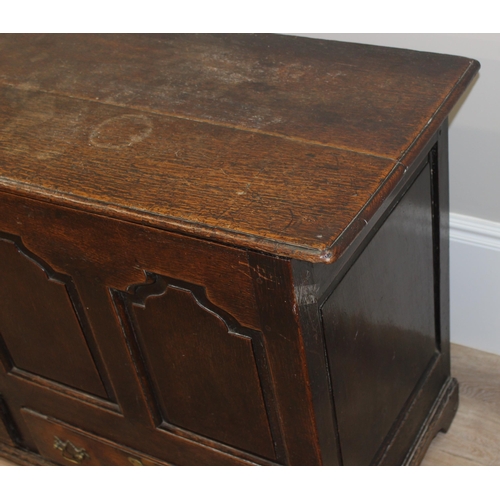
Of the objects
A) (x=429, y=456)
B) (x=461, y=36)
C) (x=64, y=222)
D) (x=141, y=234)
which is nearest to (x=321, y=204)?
(x=141, y=234)

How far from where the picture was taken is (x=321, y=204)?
98cm

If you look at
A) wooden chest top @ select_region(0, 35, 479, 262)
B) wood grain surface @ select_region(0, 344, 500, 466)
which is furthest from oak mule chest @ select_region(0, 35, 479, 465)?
wood grain surface @ select_region(0, 344, 500, 466)

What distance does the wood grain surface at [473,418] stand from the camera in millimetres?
1693

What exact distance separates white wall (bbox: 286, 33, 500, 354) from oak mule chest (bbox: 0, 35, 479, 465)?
250 millimetres

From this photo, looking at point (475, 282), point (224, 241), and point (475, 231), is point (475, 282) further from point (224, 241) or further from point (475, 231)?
point (224, 241)

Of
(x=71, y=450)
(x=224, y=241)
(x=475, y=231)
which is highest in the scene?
(x=224, y=241)

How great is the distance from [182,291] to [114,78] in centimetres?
46

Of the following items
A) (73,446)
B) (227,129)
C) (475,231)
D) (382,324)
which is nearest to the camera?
(227,129)

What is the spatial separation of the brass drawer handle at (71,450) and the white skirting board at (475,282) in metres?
0.99

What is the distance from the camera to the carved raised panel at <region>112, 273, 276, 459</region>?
1.15 meters

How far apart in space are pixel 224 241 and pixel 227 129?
266 millimetres

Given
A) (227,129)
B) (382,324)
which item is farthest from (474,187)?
(227,129)

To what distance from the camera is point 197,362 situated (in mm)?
1239

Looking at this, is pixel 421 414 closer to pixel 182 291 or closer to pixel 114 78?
pixel 182 291
